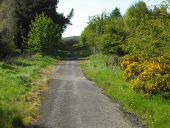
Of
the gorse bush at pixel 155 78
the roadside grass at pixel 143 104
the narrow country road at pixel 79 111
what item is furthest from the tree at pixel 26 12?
the gorse bush at pixel 155 78

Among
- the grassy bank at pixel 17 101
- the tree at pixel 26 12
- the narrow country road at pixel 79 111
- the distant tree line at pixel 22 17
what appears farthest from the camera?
the tree at pixel 26 12

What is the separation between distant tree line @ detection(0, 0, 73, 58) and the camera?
63.2 m

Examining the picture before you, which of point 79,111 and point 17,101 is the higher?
point 17,101

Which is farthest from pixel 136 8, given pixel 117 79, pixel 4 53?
pixel 117 79

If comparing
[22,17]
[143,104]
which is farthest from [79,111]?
[22,17]

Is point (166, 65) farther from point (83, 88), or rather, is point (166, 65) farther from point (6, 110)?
point (6, 110)

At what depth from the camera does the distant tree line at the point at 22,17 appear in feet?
207

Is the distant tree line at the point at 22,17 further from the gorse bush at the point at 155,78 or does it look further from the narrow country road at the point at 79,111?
the gorse bush at the point at 155,78

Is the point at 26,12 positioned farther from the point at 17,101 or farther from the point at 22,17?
the point at 17,101

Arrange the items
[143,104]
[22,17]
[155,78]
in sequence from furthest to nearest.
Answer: [22,17] → [155,78] → [143,104]

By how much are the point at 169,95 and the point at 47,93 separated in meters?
6.34

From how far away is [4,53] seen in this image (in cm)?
5438

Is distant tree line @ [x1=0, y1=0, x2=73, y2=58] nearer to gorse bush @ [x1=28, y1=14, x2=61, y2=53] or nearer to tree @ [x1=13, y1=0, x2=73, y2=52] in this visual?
tree @ [x1=13, y1=0, x2=73, y2=52]

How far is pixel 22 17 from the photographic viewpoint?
253ft
